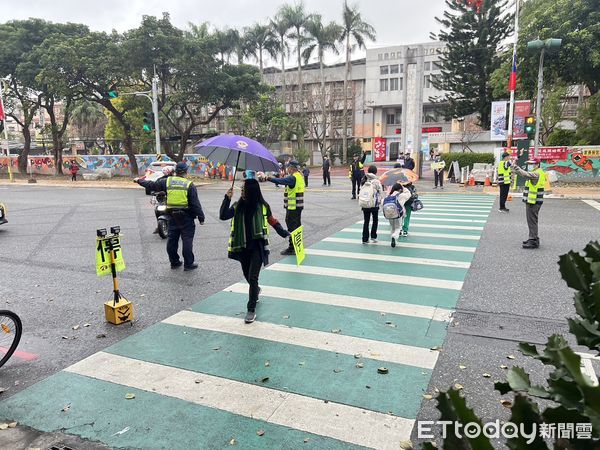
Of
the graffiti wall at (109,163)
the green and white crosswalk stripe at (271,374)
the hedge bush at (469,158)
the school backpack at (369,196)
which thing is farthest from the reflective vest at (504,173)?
the graffiti wall at (109,163)

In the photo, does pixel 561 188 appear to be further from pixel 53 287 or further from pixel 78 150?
pixel 78 150

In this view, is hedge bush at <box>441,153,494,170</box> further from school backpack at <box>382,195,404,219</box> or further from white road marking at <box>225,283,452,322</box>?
white road marking at <box>225,283,452,322</box>

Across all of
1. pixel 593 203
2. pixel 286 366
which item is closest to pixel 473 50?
pixel 593 203

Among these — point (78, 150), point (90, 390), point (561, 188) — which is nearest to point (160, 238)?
point (90, 390)

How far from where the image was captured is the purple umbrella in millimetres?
5484

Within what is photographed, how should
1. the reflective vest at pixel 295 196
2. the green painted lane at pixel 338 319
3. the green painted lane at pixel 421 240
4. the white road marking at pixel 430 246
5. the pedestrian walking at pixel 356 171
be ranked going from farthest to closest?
the pedestrian walking at pixel 356 171 < the green painted lane at pixel 421 240 < the white road marking at pixel 430 246 < the reflective vest at pixel 295 196 < the green painted lane at pixel 338 319

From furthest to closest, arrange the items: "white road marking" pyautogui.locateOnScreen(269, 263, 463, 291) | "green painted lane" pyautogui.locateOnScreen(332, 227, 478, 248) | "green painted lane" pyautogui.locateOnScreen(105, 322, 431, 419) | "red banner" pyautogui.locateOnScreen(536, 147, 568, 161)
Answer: "red banner" pyautogui.locateOnScreen(536, 147, 568, 161), "green painted lane" pyautogui.locateOnScreen(332, 227, 478, 248), "white road marking" pyautogui.locateOnScreen(269, 263, 463, 291), "green painted lane" pyautogui.locateOnScreen(105, 322, 431, 419)

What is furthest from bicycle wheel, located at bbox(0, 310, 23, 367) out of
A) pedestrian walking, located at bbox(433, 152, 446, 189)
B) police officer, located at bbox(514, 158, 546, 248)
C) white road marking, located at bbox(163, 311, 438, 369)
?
pedestrian walking, located at bbox(433, 152, 446, 189)

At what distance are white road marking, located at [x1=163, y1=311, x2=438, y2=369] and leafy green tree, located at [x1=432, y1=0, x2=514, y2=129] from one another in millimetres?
38549

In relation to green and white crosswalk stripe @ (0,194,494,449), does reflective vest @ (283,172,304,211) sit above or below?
above

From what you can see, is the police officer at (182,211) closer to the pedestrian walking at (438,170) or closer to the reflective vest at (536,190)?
the reflective vest at (536,190)

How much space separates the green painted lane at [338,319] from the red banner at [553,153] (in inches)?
867

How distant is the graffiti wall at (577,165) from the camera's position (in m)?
23.1

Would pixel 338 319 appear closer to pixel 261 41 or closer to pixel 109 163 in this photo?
pixel 109 163
